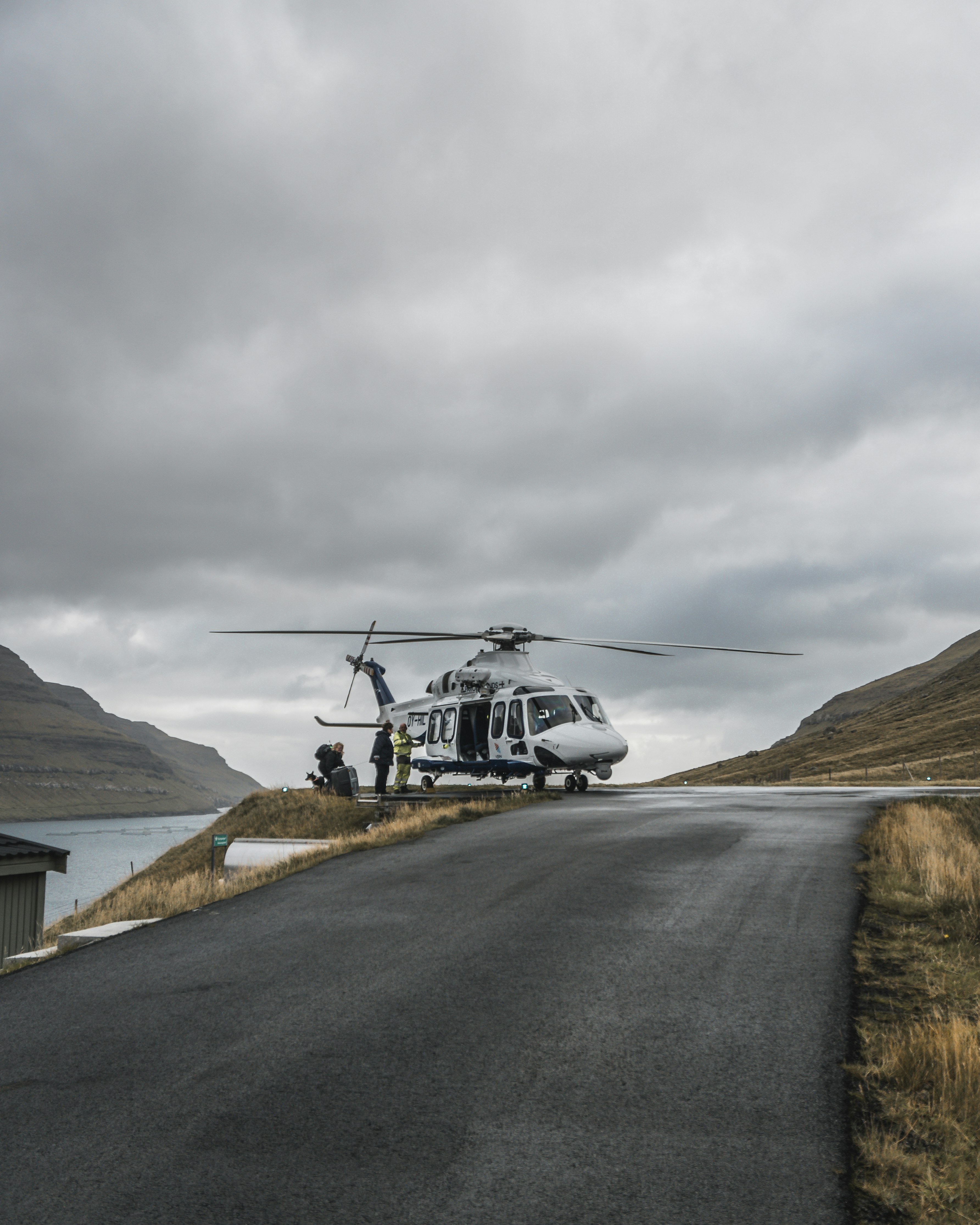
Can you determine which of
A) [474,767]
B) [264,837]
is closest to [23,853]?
[264,837]

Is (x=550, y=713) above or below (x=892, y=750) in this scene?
above

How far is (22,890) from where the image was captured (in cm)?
1917

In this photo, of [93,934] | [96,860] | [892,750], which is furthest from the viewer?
[96,860]

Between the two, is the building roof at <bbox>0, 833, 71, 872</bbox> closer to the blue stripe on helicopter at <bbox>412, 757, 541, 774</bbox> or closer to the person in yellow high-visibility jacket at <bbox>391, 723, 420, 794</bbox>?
the person in yellow high-visibility jacket at <bbox>391, 723, 420, 794</bbox>

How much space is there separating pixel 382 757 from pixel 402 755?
2.97ft

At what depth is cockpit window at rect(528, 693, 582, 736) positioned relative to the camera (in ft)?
71.4

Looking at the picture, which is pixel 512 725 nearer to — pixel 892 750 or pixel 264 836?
pixel 264 836

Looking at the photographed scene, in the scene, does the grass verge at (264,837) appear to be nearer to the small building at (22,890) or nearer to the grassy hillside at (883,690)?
the small building at (22,890)

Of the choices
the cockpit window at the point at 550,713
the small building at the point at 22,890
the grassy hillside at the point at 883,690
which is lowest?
the small building at the point at 22,890

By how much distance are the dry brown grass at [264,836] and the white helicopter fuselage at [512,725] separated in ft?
5.05

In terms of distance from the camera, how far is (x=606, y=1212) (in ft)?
10.4

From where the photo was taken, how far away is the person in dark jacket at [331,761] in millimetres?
25859

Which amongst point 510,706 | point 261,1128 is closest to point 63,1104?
point 261,1128

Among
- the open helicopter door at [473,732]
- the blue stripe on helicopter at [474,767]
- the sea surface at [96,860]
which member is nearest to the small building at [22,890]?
the sea surface at [96,860]
